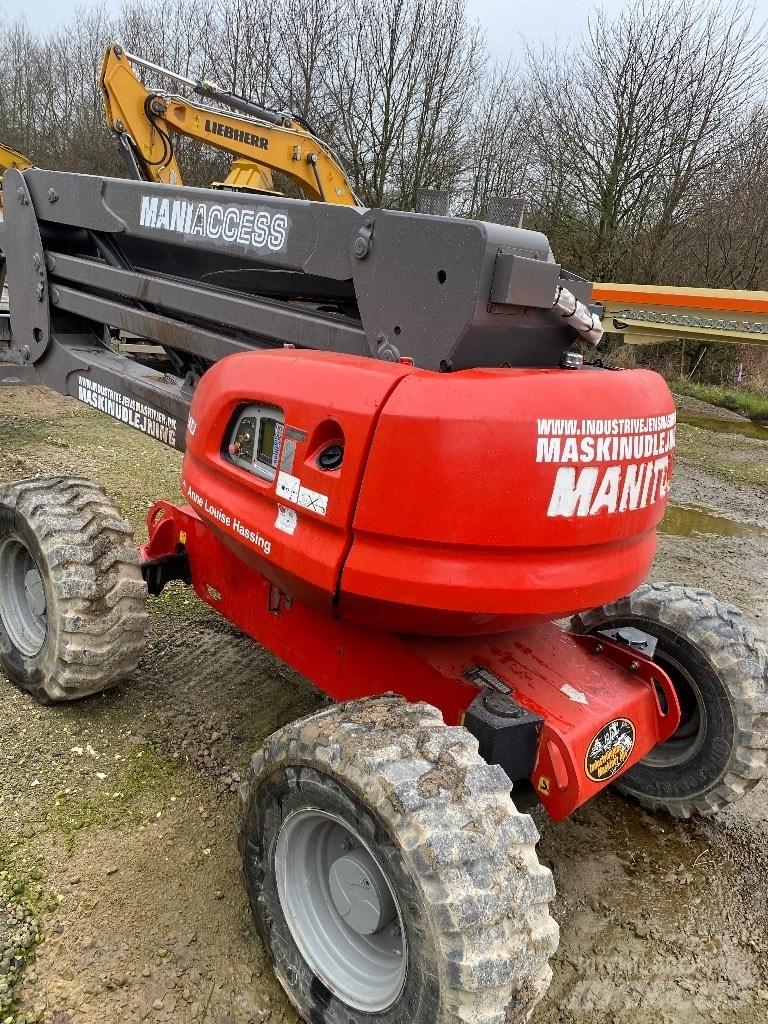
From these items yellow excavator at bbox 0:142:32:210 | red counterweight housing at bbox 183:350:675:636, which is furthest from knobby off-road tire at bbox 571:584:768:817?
yellow excavator at bbox 0:142:32:210

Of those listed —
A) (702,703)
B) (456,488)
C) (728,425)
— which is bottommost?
(728,425)

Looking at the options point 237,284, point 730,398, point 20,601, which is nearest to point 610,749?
point 237,284

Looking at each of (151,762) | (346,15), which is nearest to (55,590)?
(151,762)

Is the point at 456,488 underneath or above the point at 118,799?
above

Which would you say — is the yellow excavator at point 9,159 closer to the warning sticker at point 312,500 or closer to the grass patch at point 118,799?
the grass patch at point 118,799

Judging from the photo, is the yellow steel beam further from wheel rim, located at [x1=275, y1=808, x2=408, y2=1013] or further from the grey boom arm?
wheel rim, located at [x1=275, y1=808, x2=408, y2=1013]

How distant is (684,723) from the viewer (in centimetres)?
277

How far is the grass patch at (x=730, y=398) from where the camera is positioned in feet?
45.4

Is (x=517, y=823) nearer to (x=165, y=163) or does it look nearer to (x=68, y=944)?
(x=68, y=944)

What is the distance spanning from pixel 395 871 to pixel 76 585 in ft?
5.23

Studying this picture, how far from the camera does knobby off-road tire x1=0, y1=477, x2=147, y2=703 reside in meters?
2.68

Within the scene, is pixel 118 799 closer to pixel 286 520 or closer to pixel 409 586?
pixel 286 520

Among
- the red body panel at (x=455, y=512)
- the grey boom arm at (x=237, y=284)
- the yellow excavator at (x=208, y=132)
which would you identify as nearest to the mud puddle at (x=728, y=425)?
the yellow excavator at (x=208, y=132)

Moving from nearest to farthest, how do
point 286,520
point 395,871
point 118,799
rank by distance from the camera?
point 395,871 < point 286,520 < point 118,799
